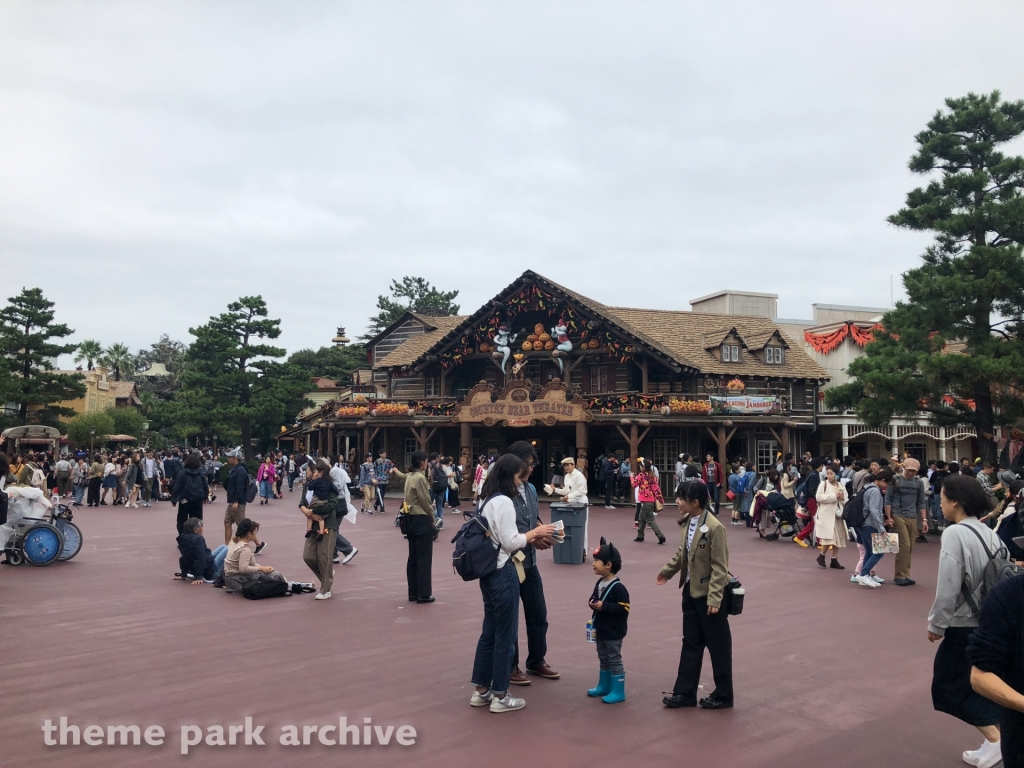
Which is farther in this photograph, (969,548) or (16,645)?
(16,645)

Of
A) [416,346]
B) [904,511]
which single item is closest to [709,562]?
[904,511]

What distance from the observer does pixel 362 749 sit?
194 inches

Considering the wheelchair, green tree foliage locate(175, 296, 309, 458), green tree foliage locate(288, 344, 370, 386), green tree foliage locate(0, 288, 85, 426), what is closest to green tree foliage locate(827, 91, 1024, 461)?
the wheelchair

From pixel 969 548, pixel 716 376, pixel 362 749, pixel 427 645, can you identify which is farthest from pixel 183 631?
pixel 716 376

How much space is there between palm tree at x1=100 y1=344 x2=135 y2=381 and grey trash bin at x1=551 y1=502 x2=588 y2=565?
82748mm

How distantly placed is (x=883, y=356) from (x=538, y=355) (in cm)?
1349

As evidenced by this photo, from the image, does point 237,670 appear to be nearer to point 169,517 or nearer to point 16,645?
point 16,645

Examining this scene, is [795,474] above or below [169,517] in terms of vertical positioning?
above

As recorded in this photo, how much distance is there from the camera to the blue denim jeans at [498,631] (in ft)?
18.3

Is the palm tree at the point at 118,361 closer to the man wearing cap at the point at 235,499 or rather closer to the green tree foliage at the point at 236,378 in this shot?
the green tree foliage at the point at 236,378

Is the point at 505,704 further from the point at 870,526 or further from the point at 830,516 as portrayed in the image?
the point at 830,516

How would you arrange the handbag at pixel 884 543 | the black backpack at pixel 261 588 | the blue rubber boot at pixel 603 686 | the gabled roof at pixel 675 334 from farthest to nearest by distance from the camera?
the gabled roof at pixel 675 334 < the handbag at pixel 884 543 < the black backpack at pixel 261 588 < the blue rubber boot at pixel 603 686

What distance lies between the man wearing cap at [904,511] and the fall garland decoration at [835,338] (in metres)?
21.7

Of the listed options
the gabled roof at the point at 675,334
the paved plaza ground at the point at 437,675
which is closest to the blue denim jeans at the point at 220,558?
the paved plaza ground at the point at 437,675
